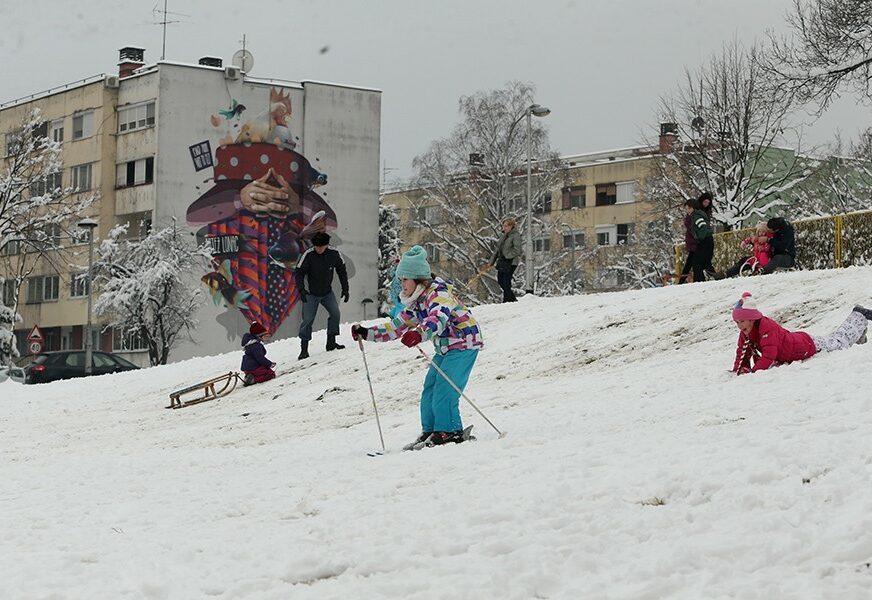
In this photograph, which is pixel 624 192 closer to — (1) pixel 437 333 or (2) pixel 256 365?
(2) pixel 256 365

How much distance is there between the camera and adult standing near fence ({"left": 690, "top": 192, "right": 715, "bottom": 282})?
842 inches

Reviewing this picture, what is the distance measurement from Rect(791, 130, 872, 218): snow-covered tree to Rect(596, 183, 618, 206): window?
1817 cm

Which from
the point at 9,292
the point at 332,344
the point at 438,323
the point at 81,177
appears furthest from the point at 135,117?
the point at 438,323

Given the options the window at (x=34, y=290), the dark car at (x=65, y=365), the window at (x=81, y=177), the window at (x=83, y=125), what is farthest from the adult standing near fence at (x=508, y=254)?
the window at (x=34, y=290)

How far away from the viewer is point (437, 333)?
10.2 meters

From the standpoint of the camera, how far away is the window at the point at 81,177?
67.2 metres

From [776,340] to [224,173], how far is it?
56407mm

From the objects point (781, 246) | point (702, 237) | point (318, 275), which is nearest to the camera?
point (781, 246)

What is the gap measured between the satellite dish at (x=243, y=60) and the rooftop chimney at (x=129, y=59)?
597cm

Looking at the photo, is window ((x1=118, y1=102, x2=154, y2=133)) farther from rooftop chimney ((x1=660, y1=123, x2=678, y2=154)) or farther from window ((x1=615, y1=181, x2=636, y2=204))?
window ((x1=615, y1=181, x2=636, y2=204))

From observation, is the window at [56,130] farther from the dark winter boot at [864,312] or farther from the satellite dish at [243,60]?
the dark winter boot at [864,312]

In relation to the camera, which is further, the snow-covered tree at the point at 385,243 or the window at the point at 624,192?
the window at the point at 624,192

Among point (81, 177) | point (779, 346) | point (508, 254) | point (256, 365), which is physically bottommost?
point (256, 365)

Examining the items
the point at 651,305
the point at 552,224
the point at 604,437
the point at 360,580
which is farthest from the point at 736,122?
the point at 360,580
